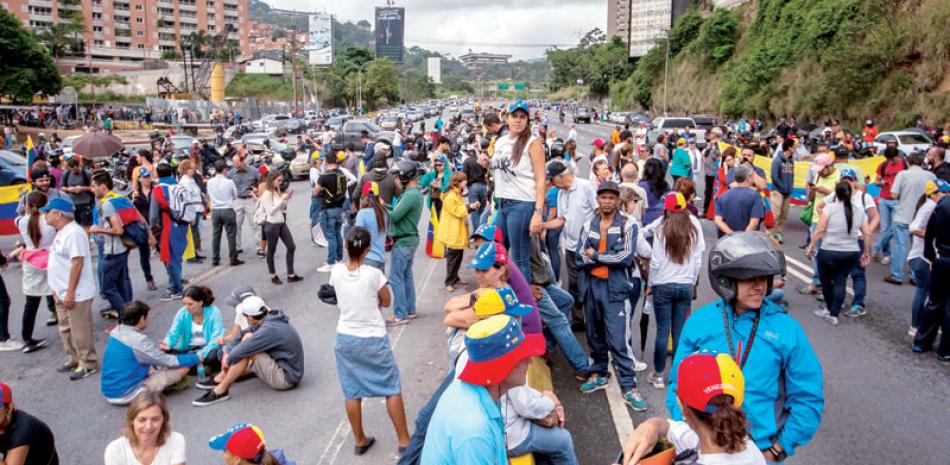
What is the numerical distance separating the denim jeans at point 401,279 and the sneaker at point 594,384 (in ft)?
9.25

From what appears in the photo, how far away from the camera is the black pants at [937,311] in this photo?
6480 mm

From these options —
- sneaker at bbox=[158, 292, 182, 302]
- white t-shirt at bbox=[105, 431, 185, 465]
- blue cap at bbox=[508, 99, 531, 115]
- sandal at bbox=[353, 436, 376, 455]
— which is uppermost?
blue cap at bbox=[508, 99, 531, 115]

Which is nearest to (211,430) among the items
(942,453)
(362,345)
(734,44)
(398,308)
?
(362,345)

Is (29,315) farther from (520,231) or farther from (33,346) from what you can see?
(520,231)

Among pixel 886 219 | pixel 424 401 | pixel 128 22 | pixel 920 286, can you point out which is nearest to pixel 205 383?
pixel 424 401

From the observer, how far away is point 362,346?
4.75 m

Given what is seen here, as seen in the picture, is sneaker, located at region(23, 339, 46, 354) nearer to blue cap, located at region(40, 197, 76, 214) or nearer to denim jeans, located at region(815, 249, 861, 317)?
blue cap, located at region(40, 197, 76, 214)

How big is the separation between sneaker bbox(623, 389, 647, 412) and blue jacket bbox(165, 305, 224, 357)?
399 cm

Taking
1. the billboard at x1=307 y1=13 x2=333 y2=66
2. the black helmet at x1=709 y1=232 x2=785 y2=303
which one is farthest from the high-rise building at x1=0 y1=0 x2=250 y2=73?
the black helmet at x1=709 y1=232 x2=785 y2=303

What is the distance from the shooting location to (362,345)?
15.6 ft

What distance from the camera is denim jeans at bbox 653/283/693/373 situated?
5602mm

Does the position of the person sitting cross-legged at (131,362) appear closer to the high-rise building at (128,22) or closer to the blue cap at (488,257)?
the blue cap at (488,257)

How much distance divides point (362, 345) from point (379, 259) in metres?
3.17

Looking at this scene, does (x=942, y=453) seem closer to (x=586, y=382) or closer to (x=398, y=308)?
(x=586, y=382)
